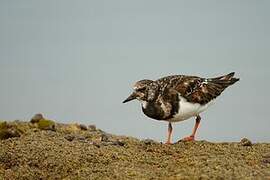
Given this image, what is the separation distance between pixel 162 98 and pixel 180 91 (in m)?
0.37

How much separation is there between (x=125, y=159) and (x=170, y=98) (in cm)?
165

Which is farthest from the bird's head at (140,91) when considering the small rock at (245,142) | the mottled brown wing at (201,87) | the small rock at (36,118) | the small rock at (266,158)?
the small rock at (36,118)

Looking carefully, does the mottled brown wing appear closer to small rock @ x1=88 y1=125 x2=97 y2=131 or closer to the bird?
the bird

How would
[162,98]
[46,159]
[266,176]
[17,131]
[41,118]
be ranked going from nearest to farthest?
1. [266,176]
2. [46,159]
3. [162,98]
4. [17,131]
5. [41,118]

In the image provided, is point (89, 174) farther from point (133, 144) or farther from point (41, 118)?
point (41, 118)

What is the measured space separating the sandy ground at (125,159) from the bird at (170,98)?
526 mm

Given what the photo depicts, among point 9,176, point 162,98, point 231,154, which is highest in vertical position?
point 162,98

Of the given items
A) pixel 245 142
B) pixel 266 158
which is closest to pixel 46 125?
pixel 245 142

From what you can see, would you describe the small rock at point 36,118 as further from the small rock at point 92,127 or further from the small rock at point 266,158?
the small rock at point 266,158

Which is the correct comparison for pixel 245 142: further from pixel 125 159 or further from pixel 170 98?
pixel 125 159

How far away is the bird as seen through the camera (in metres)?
9.62

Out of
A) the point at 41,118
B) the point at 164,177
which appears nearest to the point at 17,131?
the point at 41,118

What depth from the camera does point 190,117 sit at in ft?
32.8

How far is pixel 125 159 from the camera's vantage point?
8586mm
